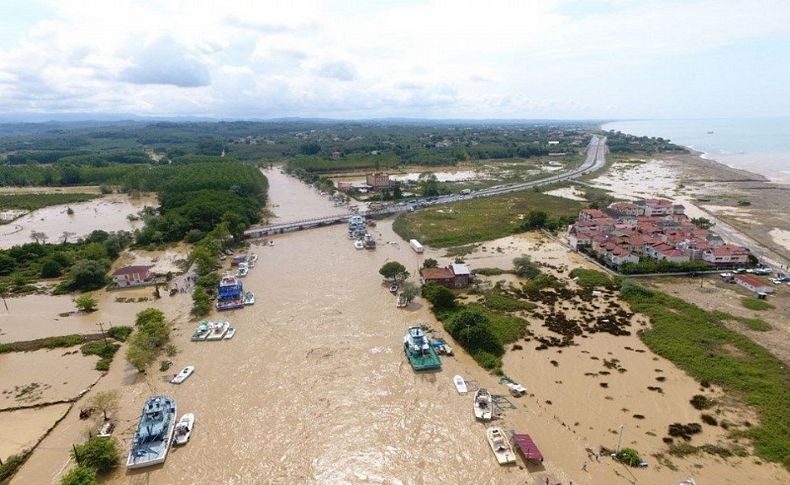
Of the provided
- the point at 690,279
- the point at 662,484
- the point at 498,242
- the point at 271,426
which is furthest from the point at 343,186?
the point at 662,484

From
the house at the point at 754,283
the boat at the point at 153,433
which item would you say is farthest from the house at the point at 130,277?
the house at the point at 754,283

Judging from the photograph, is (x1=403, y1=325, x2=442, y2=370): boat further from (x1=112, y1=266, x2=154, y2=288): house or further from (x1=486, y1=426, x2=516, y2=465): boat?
(x1=112, y1=266, x2=154, y2=288): house

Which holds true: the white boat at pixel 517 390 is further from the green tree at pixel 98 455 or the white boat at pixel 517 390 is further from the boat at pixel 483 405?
the green tree at pixel 98 455

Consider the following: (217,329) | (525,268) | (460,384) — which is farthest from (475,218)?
(217,329)

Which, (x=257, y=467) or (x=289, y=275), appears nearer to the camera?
(x=257, y=467)

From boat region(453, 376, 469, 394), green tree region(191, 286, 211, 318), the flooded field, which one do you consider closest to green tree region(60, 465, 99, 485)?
green tree region(191, 286, 211, 318)

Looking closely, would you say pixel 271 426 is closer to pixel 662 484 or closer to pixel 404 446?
pixel 404 446

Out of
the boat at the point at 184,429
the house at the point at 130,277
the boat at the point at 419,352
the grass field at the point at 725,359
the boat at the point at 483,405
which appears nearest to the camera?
the grass field at the point at 725,359
